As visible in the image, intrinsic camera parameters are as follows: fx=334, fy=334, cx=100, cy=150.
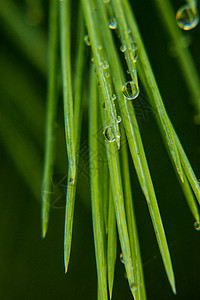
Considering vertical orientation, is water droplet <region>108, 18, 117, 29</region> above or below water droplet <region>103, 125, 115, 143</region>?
above

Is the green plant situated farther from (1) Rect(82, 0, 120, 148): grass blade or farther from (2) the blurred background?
(2) the blurred background

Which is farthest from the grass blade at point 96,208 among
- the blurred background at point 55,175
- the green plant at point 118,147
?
the blurred background at point 55,175

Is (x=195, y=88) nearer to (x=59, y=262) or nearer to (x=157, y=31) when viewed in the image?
(x=157, y=31)

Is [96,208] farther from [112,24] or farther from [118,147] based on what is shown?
[112,24]

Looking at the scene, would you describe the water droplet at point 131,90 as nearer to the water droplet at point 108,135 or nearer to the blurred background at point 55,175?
the water droplet at point 108,135

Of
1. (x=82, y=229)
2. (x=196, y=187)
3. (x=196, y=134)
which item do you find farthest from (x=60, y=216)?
(x=196, y=187)

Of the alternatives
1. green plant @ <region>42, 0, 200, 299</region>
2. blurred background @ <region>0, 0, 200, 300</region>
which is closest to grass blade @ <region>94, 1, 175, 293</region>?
green plant @ <region>42, 0, 200, 299</region>

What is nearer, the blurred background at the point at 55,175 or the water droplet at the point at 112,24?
the water droplet at the point at 112,24

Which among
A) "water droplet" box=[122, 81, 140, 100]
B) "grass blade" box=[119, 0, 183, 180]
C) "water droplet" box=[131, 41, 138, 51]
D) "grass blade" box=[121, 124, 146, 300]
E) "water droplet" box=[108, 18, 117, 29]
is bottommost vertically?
"grass blade" box=[121, 124, 146, 300]
